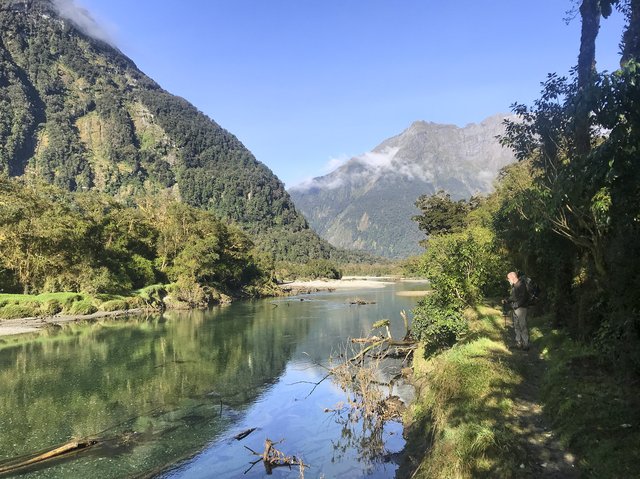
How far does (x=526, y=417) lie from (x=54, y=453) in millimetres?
14228

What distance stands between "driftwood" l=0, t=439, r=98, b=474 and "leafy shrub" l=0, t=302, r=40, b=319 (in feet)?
136

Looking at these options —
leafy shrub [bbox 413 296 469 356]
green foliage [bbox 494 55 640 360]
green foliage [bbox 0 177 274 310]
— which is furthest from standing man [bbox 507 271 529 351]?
green foliage [bbox 0 177 274 310]

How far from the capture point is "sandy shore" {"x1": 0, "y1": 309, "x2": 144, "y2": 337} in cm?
4312

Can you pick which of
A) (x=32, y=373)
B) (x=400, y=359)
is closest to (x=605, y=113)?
(x=400, y=359)

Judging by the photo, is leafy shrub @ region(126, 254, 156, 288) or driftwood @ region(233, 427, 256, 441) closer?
driftwood @ region(233, 427, 256, 441)

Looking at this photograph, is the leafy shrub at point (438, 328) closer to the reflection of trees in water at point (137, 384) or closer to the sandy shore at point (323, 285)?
the reflection of trees in water at point (137, 384)

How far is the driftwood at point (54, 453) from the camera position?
13.9 m

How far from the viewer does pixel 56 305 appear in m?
53.0

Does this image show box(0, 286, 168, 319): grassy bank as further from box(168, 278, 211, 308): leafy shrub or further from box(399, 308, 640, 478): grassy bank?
box(399, 308, 640, 478): grassy bank

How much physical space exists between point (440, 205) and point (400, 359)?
4470 centimetres

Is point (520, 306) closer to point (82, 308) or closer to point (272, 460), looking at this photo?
point (272, 460)

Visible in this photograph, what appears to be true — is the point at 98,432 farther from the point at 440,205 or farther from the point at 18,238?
the point at 440,205

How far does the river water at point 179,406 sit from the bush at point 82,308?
14.5m

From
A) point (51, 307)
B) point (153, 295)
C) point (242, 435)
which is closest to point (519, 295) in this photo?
point (242, 435)
